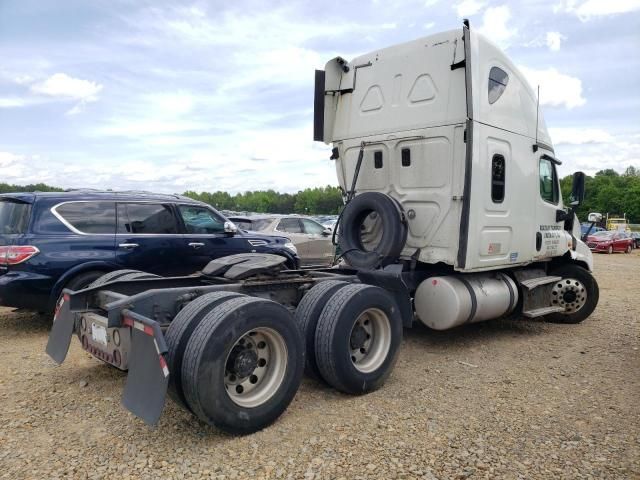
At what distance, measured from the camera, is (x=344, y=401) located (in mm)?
4152

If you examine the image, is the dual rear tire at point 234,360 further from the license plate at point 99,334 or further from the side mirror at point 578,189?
the side mirror at point 578,189

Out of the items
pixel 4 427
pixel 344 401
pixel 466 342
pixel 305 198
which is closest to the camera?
pixel 4 427

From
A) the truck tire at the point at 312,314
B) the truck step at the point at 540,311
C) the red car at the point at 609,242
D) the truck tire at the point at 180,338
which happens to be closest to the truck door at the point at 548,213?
the truck step at the point at 540,311

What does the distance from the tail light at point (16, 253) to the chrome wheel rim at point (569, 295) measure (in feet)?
22.0

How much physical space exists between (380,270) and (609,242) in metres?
26.8

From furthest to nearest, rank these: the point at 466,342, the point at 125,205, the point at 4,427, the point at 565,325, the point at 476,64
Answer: the point at 565,325 → the point at 125,205 → the point at 466,342 → the point at 476,64 → the point at 4,427

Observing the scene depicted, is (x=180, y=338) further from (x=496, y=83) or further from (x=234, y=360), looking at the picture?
(x=496, y=83)

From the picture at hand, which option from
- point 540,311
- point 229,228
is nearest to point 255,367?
point 229,228

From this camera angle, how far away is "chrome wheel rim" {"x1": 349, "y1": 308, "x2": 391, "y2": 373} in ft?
14.4

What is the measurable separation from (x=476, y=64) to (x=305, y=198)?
400 feet

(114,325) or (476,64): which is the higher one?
(476,64)

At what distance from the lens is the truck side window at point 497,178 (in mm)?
5773

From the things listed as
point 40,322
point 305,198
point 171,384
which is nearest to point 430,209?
point 171,384

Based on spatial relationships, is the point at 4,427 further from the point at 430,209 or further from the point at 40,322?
the point at 430,209
